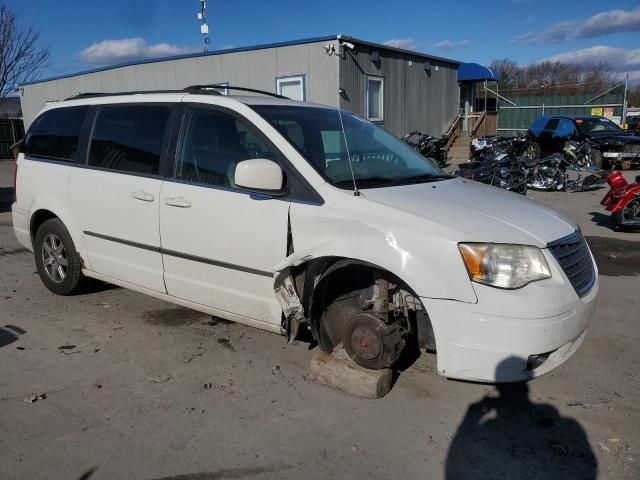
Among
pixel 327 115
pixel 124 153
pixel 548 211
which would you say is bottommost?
pixel 548 211

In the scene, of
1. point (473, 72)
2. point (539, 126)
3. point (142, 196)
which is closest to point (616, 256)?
point (142, 196)

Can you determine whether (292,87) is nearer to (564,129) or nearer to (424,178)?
(564,129)

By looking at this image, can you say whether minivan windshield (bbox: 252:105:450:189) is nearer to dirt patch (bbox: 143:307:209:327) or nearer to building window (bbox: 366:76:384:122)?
dirt patch (bbox: 143:307:209:327)

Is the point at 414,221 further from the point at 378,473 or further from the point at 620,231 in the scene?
the point at 620,231

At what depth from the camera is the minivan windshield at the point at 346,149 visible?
3.71m

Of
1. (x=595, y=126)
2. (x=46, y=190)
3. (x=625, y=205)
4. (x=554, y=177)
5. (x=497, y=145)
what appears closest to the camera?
(x=46, y=190)

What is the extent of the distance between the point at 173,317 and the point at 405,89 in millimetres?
16236

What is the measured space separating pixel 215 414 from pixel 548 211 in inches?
99.9

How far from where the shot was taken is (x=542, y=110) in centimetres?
2886

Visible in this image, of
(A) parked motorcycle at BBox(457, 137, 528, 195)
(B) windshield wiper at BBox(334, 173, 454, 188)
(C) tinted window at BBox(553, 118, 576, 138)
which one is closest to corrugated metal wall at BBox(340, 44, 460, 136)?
(C) tinted window at BBox(553, 118, 576, 138)

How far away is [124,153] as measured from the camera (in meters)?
4.57

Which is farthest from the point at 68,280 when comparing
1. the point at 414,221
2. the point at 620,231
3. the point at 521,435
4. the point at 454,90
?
the point at 454,90

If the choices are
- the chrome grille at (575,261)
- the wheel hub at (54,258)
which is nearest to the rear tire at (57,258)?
the wheel hub at (54,258)

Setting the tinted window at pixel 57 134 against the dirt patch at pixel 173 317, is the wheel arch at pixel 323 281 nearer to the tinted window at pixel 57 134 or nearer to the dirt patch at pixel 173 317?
the dirt patch at pixel 173 317
